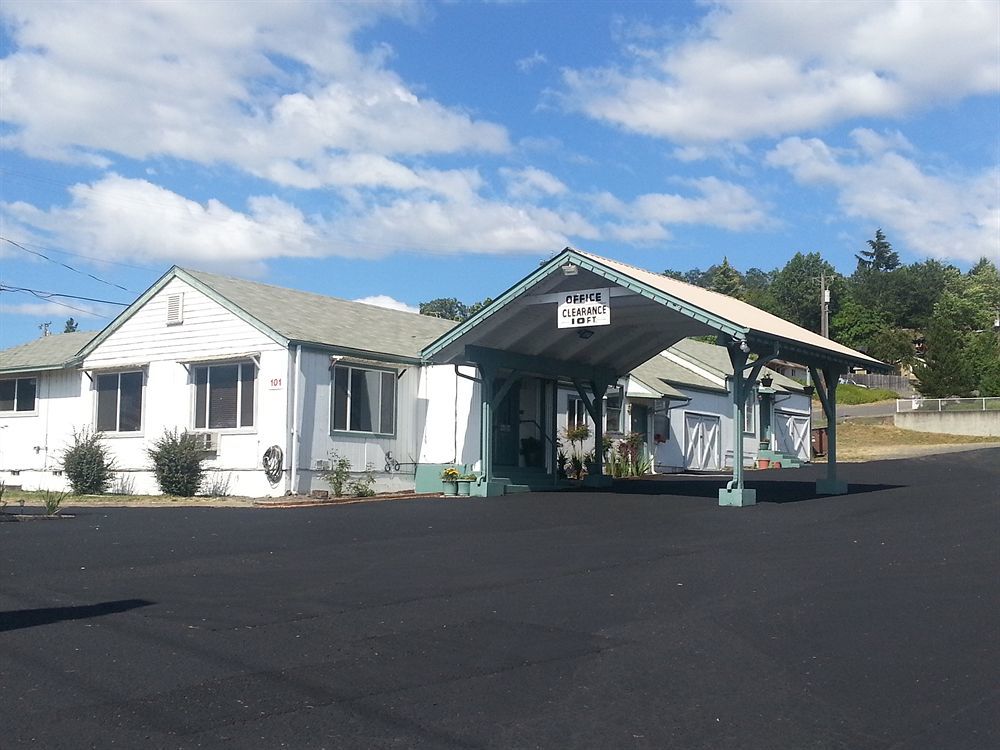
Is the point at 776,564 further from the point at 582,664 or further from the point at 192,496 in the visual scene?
the point at 192,496

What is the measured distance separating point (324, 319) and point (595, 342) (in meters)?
6.29

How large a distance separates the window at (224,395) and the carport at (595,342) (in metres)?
3.97

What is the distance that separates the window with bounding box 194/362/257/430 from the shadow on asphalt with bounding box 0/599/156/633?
43.0 feet

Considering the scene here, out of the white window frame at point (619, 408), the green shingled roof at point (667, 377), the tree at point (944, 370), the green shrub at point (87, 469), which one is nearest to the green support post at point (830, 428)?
the green shingled roof at point (667, 377)

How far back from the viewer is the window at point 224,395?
21781 mm

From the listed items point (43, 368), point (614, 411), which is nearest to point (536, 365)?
point (614, 411)

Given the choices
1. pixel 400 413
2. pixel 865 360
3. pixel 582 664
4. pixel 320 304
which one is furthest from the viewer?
pixel 320 304

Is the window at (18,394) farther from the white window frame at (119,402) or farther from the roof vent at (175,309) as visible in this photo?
the roof vent at (175,309)

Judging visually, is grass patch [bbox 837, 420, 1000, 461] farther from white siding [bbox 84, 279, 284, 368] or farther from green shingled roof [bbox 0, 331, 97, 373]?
green shingled roof [bbox 0, 331, 97, 373]

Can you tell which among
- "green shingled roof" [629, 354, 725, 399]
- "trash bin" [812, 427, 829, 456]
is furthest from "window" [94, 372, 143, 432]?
"trash bin" [812, 427, 829, 456]

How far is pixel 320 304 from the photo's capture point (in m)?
25.5

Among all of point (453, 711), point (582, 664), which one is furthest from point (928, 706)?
point (453, 711)

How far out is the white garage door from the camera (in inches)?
1563

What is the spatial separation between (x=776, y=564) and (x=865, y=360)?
35.4 ft
